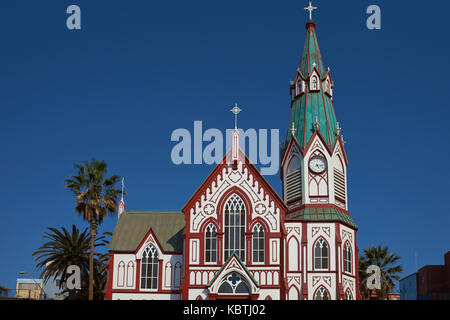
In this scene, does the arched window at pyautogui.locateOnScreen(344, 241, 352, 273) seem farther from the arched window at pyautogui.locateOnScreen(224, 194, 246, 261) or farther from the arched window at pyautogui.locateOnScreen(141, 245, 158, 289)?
the arched window at pyautogui.locateOnScreen(141, 245, 158, 289)

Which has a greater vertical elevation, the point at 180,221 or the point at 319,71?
the point at 319,71

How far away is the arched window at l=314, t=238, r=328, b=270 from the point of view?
48.9m

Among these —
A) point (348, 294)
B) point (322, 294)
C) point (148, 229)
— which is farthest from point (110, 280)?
point (348, 294)

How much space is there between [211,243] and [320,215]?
9.35m

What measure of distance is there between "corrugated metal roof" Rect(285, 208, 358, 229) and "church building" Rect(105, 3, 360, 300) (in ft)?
0.27

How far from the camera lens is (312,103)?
55.6m

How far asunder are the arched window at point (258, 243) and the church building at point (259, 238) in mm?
80

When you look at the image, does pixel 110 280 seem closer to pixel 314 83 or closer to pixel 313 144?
pixel 313 144

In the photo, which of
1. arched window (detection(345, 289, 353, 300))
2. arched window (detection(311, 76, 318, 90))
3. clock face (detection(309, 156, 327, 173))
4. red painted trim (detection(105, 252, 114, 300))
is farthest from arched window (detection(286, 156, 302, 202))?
red painted trim (detection(105, 252, 114, 300))

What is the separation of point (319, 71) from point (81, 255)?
29297 millimetres

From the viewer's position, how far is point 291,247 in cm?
4962
